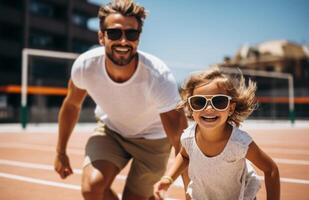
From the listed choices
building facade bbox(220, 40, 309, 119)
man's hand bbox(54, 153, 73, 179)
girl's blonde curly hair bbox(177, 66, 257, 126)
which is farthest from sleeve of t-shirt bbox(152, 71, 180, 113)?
building facade bbox(220, 40, 309, 119)

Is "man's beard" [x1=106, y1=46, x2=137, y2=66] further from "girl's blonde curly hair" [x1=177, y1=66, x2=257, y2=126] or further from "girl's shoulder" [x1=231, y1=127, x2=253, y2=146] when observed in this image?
"girl's shoulder" [x1=231, y1=127, x2=253, y2=146]

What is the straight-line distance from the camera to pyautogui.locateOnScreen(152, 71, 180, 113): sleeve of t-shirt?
12.0 feet

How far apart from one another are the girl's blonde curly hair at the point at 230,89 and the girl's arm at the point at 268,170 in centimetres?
41

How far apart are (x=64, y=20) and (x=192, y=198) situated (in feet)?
155

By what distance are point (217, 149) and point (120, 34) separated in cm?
143

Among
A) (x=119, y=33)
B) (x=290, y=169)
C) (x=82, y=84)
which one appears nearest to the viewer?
(x=119, y=33)

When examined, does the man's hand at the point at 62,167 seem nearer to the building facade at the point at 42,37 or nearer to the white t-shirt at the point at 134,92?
the white t-shirt at the point at 134,92

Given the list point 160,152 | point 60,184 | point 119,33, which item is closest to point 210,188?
point 160,152

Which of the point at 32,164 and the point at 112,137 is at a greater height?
the point at 112,137

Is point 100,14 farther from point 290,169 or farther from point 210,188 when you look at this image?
point 290,169

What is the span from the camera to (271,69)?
63.3 meters

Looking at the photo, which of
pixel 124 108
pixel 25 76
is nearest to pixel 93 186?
pixel 124 108

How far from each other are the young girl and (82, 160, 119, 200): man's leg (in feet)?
2.66

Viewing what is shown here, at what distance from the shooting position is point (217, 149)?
2980 millimetres
